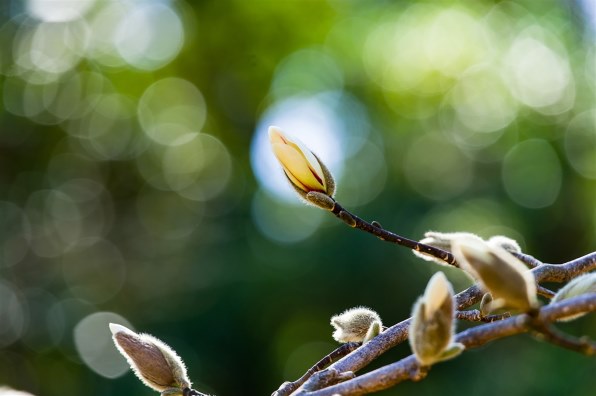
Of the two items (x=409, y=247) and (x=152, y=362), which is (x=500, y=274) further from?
(x=152, y=362)

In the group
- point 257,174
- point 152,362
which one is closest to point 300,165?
point 152,362

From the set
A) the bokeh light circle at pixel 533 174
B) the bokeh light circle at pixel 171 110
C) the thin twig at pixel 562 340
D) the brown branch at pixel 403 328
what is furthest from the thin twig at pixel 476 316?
the bokeh light circle at pixel 171 110

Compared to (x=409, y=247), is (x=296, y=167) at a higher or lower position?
higher

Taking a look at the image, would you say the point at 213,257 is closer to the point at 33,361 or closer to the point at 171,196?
the point at 33,361

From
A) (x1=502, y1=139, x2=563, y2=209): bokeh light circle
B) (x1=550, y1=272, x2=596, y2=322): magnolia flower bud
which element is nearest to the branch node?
(x1=550, y1=272, x2=596, y2=322): magnolia flower bud

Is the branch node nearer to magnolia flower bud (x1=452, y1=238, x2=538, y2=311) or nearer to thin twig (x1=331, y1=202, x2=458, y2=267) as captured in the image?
thin twig (x1=331, y1=202, x2=458, y2=267)
